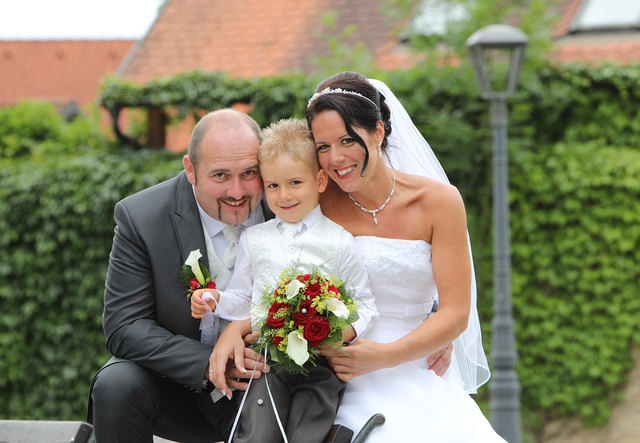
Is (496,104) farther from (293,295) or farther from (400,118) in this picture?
(293,295)

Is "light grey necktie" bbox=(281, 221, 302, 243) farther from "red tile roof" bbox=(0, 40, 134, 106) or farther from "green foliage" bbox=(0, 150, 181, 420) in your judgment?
"red tile roof" bbox=(0, 40, 134, 106)

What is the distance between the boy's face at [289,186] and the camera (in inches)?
125

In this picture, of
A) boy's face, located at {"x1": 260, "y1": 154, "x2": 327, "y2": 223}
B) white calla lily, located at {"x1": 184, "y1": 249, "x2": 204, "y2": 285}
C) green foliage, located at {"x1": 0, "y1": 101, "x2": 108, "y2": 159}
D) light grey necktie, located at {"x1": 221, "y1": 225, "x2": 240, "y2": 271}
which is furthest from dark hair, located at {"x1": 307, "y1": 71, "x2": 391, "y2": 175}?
green foliage, located at {"x1": 0, "y1": 101, "x2": 108, "y2": 159}

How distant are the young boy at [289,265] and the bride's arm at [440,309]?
0.26 feet

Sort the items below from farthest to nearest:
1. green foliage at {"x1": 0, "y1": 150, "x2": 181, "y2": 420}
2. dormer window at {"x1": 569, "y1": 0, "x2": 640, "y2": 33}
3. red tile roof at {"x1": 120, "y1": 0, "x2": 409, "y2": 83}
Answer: red tile roof at {"x1": 120, "y1": 0, "x2": 409, "y2": 83}, dormer window at {"x1": 569, "y1": 0, "x2": 640, "y2": 33}, green foliage at {"x1": 0, "y1": 150, "x2": 181, "y2": 420}

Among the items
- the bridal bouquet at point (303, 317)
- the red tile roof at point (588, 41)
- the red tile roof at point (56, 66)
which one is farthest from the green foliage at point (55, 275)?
the red tile roof at point (56, 66)

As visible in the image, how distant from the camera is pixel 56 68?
25.0 meters

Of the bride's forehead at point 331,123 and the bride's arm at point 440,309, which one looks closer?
the bride's arm at point 440,309

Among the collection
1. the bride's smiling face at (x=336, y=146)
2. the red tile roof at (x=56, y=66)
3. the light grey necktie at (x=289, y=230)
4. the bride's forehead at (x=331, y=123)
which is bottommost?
the light grey necktie at (x=289, y=230)

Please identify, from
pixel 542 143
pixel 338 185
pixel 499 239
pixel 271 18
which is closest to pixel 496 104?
pixel 499 239

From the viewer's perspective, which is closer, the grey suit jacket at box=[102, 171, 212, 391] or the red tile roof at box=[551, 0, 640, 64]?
the grey suit jacket at box=[102, 171, 212, 391]

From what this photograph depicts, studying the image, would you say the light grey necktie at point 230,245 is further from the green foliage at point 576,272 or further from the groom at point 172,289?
the green foliage at point 576,272

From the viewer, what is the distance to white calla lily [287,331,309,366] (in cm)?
277

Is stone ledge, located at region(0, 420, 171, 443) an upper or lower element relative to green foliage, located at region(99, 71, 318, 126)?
lower
